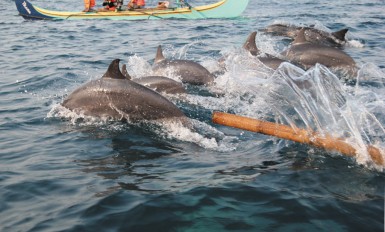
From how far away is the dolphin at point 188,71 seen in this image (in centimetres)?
1059

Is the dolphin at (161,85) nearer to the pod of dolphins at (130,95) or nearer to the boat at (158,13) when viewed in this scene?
the pod of dolphins at (130,95)

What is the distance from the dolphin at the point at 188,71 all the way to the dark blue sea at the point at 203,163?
353 millimetres

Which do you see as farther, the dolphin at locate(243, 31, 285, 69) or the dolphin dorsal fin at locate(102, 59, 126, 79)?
the dolphin at locate(243, 31, 285, 69)

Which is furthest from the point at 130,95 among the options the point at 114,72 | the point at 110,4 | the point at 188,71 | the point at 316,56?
the point at 110,4

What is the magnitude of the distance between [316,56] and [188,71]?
408 cm

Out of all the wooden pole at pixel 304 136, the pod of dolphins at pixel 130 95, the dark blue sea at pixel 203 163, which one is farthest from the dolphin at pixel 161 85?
the wooden pole at pixel 304 136

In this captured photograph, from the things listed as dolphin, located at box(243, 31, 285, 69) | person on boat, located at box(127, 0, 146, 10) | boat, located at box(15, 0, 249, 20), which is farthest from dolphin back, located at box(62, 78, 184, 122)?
person on boat, located at box(127, 0, 146, 10)

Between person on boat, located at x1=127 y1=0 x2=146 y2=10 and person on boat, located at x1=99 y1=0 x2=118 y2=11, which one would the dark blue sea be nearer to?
person on boat, located at x1=127 y1=0 x2=146 y2=10

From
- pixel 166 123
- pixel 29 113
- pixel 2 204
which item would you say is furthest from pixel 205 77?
pixel 2 204

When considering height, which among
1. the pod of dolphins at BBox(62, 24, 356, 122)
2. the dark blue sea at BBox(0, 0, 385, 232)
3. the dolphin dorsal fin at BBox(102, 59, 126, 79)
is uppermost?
the dolphin dorsal fin at BBox(102, 59, 126, 79)

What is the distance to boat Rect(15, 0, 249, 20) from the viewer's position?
24219 millimetres

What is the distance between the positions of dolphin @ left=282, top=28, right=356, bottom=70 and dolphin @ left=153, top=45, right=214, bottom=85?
292 cm

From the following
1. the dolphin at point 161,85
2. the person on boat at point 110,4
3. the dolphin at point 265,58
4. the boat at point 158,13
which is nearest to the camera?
the dolphin at point 161,85

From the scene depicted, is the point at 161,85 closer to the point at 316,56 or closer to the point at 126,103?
the point at 126,103
